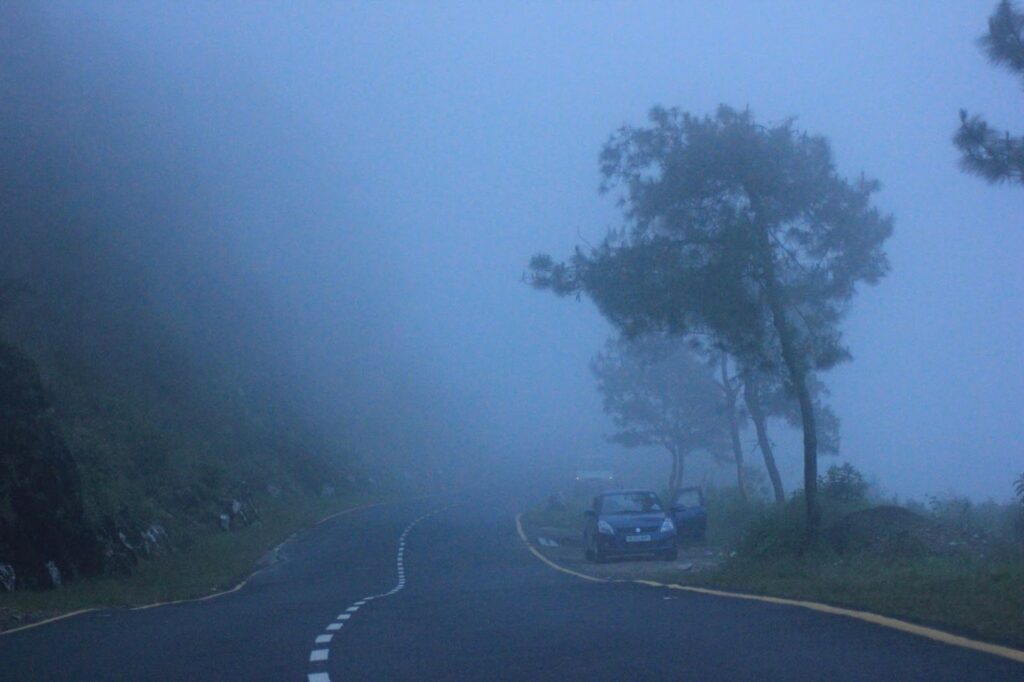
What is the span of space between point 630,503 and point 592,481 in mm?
41979

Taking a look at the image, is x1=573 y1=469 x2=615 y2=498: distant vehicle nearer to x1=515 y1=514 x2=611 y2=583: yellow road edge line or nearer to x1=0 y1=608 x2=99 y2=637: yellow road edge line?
x1=515 y1=514 x2=611 y2=583: yellow road edge line

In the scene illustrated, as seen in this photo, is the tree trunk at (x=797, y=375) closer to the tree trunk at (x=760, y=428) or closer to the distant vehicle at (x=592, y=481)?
the tree trunk at (x=760, y=428)

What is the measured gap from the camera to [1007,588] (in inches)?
480

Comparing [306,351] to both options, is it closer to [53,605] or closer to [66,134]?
[66,134]

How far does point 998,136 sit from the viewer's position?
12992 mm

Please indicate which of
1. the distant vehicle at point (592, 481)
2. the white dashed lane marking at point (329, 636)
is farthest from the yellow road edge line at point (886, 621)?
the distant vehicle at point (592, 481)

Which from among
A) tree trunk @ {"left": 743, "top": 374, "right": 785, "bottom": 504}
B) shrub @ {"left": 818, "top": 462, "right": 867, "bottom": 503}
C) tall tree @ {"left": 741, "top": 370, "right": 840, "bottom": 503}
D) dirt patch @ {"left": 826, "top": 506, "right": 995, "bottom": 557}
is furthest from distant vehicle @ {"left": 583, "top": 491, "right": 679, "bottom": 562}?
dirt patch @ {"left": 826, "top": 506, "right": 995, "bottom": 557}

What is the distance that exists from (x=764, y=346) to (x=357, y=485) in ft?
165

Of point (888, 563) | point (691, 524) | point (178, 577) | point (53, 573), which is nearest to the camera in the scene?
point (888, 563)

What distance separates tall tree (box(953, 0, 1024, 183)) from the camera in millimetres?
12633

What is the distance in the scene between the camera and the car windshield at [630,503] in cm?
2956

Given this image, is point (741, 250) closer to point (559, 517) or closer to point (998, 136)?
point (998, 136)

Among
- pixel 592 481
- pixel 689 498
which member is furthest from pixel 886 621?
pixel 592 481

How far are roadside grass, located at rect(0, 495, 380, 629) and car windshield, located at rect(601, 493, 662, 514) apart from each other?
896 cm
